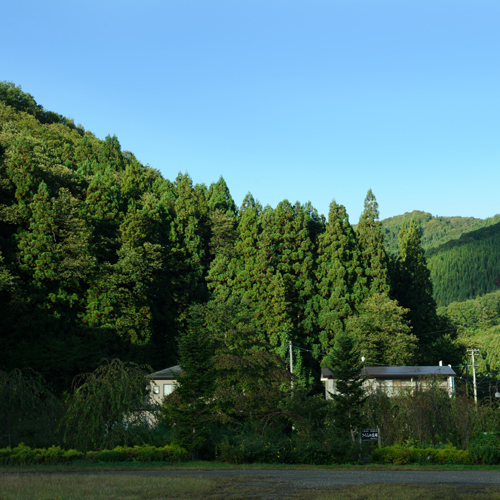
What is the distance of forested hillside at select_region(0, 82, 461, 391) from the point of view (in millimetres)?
44594

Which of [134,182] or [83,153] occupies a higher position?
[83,153]

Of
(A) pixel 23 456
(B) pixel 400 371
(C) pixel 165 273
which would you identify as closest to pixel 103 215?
(C) pixel 165 273

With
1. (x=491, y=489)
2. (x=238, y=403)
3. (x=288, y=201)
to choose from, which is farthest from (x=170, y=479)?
(x=288, y=201)

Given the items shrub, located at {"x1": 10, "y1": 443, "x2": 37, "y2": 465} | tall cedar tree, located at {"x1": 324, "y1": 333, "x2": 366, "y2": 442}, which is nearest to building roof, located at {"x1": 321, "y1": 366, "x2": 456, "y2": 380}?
tall cedar tree, located at {"x1": 324, "y1": 333, "x2": 366, "y2": 442}

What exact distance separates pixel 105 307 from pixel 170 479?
1271 inches

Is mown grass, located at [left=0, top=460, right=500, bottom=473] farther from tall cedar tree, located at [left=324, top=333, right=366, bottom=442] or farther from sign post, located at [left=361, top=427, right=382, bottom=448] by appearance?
tall cedar tree, located at [left=324, top=333, right=366, bottom=442]

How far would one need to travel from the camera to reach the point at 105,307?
151ft

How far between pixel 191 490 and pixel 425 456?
901cm

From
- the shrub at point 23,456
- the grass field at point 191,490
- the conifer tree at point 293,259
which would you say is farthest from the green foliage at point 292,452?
the conifer tree at point 293,259

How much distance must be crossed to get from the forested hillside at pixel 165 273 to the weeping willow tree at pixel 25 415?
1491 centimetres

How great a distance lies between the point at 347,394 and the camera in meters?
22.0

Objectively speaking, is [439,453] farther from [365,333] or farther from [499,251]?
[499,251]

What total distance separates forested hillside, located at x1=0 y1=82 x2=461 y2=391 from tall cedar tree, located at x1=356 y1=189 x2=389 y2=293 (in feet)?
0.45

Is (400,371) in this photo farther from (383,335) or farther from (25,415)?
(25,415)
